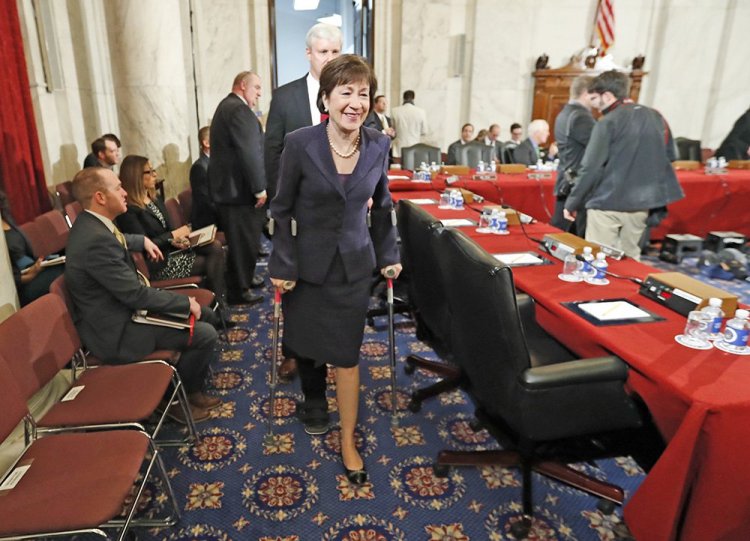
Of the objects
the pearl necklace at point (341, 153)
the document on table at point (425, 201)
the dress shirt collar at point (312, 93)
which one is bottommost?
the document on table at point (425, 201)

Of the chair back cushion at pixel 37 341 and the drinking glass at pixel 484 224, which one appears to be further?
the drinking glass at pixel 484 224

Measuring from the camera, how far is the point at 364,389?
2.87 metres

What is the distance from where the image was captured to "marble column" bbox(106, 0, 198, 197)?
16.7 feet

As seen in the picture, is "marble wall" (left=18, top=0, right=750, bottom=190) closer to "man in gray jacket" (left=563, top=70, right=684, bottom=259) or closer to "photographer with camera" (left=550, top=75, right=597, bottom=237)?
"photographer with camera" (left=550, top=75, right=597, bottom=237)

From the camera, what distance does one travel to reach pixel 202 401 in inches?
104

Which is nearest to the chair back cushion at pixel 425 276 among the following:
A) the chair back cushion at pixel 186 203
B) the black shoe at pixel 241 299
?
the black shoe at pixel 241 299

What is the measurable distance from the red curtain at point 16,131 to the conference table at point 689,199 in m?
3.43

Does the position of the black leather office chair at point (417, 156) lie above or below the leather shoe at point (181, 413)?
above

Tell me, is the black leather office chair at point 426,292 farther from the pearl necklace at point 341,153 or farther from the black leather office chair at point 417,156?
the black leather office chair at point 417,156

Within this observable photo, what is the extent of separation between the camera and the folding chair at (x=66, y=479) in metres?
1.36

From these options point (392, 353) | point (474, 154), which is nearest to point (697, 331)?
point (392, 353)

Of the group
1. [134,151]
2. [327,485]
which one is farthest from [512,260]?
[134,151]

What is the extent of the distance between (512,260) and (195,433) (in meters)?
1.70

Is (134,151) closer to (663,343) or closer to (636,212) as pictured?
(636,212)
